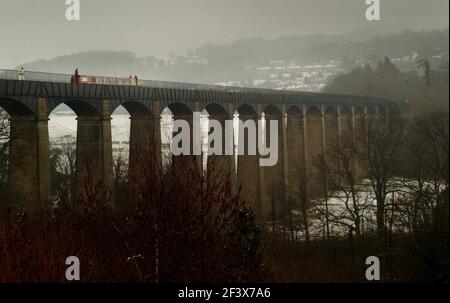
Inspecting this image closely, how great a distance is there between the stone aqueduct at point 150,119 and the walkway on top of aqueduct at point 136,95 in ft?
0.16

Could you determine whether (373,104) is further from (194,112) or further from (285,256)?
(285,256)

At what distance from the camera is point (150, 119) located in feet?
110

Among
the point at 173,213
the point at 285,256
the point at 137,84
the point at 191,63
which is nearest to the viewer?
A: the point at 173,213

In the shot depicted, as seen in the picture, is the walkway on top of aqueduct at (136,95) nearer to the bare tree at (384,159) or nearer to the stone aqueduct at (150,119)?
the stone aqueduct at (150,119)

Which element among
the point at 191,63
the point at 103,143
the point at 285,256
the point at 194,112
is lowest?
the point at 285,256

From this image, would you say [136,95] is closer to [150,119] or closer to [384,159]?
[150,119]

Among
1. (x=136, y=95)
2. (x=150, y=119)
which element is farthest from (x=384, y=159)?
(x=136, y=95)

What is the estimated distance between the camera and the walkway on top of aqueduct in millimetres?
24227

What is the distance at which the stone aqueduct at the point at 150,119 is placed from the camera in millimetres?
24922

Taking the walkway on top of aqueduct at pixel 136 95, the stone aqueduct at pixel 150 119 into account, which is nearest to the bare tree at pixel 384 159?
the walkway on top of aqueduct at pixel 136 95

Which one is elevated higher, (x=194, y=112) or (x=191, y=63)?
(x=191, y=63)
